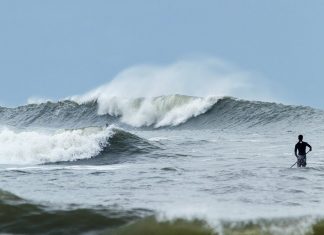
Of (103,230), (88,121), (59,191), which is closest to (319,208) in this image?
(103,230)

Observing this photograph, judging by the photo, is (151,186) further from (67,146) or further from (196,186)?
(67,146)

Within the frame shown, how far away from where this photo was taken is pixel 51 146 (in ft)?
69.1

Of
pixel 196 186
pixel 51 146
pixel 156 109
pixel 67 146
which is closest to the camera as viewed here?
pixel 196 186

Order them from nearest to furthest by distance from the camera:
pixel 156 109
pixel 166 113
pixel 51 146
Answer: pixel 51 146
pixel 166 113
pixel 156 109

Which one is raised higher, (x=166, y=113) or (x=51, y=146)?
(x=166, y=113)

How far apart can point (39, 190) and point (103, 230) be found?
3.67 m

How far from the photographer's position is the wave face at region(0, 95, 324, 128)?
41.6 m

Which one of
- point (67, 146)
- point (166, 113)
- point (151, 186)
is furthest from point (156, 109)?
point (151, 186)

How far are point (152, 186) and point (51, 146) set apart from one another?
1057 cm

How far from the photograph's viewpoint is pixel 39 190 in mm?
10500

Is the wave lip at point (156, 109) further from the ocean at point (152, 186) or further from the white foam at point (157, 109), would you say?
the ocean at point (152, 186)

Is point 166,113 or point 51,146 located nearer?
point 51,146

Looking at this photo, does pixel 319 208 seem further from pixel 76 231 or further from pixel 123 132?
pixel 123 132

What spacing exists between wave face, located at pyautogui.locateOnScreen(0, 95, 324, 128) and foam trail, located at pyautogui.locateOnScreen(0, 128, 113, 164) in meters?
19.0
